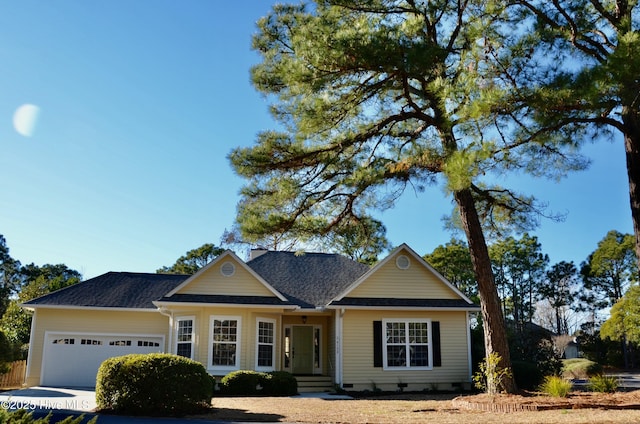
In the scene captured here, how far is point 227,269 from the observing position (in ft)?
63.3

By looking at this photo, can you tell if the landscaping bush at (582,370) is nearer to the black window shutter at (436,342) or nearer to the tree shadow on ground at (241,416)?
the black window shutter at (436,342)

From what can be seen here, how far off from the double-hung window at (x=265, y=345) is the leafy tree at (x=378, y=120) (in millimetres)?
5619

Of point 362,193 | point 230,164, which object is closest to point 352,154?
point 362,193

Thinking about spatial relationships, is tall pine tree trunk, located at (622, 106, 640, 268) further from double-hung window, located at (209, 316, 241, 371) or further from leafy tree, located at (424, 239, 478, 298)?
leafy tree, located at (424, 239, 478, 298)

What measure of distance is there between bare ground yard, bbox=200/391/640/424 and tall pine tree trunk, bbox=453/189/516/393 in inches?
41.9

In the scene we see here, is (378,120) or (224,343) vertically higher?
(378,120)

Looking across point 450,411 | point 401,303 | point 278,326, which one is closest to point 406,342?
point 401,303

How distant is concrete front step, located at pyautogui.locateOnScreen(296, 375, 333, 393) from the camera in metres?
19.2

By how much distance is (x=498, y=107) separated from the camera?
11.2 m

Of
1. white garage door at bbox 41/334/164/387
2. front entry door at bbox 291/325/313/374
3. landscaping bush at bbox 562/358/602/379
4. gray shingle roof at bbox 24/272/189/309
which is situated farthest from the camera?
landscaping bush at bbox 562/358/602/379

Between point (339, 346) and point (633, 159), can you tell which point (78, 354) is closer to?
point (339, 346)

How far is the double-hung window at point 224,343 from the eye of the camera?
18.2m

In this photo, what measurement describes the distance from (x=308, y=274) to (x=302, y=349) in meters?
2.93

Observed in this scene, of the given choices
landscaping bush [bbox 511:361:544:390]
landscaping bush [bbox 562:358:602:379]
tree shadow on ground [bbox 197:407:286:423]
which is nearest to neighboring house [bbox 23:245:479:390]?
landscaping bush [bbox 511:361:544:390]
